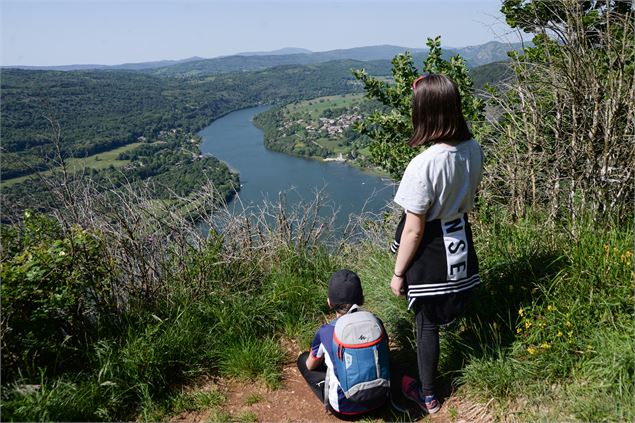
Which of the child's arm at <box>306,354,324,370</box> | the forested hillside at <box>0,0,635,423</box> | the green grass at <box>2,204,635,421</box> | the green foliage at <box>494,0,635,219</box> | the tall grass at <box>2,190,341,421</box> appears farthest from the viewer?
the green foliage at <box>494,0,635,219</box>

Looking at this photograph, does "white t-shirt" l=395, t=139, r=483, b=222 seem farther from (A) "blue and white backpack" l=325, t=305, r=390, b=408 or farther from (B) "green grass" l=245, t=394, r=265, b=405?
(B) "green grass" l=245, t=394, r=265, b=405

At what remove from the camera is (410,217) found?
1789mm

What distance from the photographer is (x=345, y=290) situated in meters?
2.22

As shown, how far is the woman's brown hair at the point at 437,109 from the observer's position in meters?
1.72

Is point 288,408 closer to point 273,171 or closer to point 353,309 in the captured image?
point 353,309

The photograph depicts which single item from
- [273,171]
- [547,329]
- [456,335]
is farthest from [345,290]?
[273,171]

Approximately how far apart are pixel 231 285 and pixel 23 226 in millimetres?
1360

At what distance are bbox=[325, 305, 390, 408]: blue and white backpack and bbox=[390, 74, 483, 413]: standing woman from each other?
7.7 inches

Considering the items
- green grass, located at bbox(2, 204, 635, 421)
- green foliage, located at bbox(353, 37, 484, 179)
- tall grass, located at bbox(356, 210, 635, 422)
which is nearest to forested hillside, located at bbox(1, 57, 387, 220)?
green foliage, located at bbox(353, 37, 484, 179)

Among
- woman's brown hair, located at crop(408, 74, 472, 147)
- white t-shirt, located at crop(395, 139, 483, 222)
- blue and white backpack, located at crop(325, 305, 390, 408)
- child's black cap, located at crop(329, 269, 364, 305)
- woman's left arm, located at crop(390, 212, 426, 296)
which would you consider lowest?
blue and white backpack, located at crop(325, 305, 390, 408)

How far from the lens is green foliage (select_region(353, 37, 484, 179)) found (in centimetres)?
574

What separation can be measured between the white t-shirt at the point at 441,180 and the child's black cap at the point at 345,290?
0.60 meters

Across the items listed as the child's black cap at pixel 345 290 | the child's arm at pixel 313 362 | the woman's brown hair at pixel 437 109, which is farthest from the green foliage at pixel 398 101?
the woman's brown hair at pixel 437 109

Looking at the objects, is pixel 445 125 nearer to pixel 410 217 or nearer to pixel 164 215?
pixel 410 217
